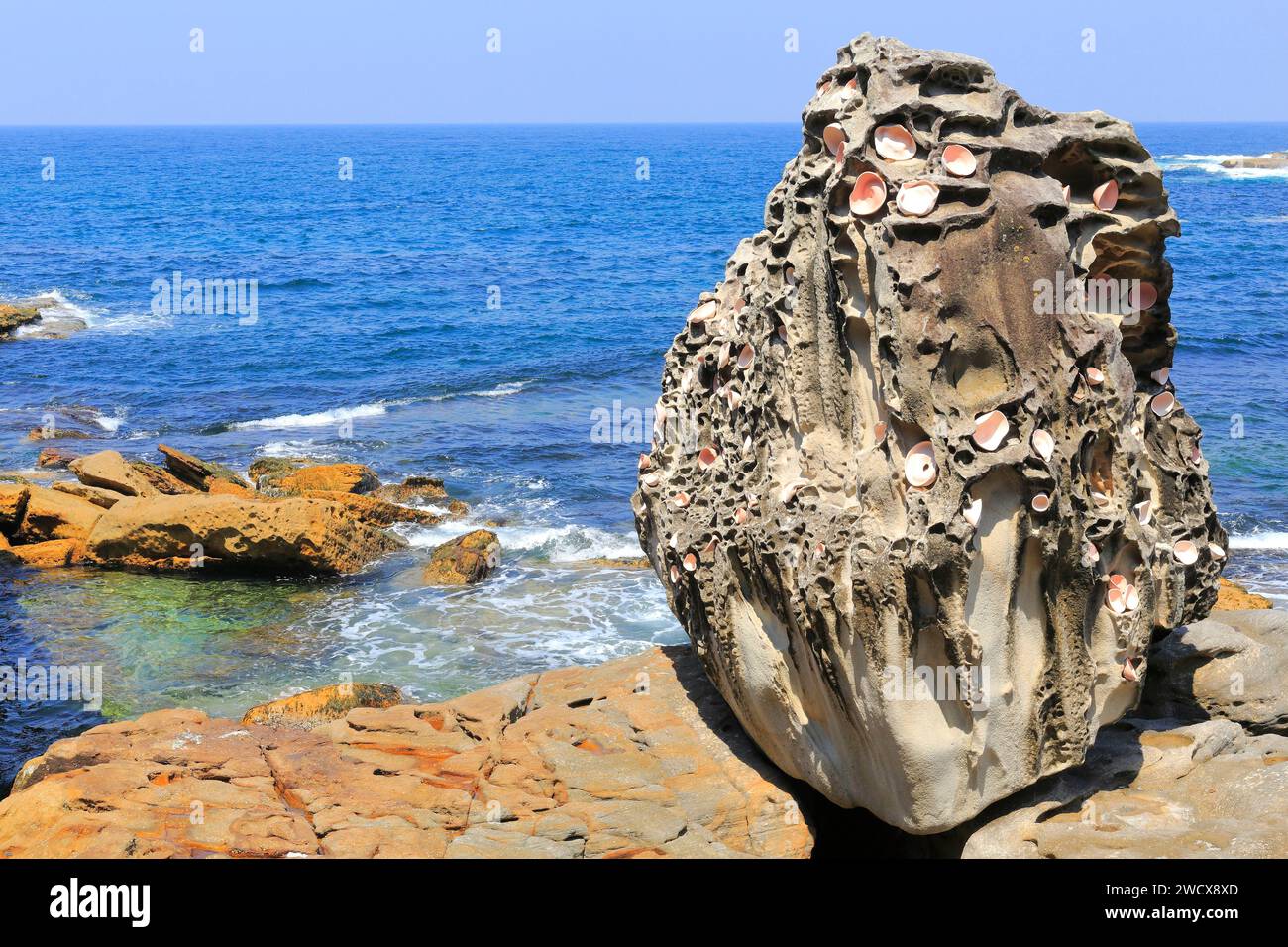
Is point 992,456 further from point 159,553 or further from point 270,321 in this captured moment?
point 270,321

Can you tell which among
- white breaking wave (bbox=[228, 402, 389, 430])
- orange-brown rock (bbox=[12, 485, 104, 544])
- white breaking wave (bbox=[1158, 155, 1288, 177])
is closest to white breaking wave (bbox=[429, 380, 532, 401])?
white breaking wave (bbox=[228, 402, 389, 430])

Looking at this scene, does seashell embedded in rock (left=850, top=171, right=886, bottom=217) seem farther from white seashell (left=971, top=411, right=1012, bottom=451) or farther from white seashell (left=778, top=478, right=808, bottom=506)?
white seashell (left=778, top=478, right=808, bottom=506)

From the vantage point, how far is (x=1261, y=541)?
16.6 m

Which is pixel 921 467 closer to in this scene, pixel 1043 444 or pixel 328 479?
pixel 1043 444

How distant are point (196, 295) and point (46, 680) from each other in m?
32.4

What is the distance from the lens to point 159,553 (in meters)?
15.6

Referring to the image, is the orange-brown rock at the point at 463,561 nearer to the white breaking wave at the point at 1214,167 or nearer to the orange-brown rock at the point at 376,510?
the orange-brown rock at the point at 376,510

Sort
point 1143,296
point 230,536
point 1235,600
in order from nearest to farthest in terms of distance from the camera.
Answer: point 1143,296 → point 1235,600 → point 230,536

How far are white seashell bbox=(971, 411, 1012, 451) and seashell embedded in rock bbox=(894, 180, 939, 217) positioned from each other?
1092 millimetres

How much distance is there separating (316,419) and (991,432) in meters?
19.8

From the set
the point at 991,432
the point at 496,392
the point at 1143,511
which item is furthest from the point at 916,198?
the point at 496,392

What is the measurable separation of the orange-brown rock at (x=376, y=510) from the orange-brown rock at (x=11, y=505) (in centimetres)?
356
